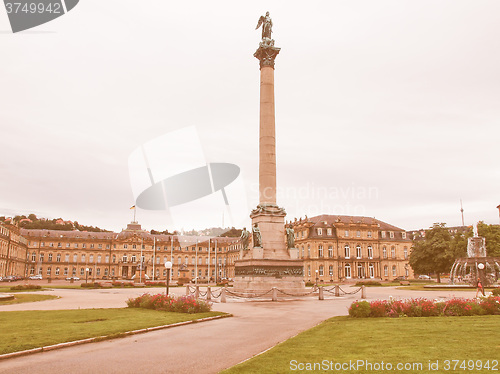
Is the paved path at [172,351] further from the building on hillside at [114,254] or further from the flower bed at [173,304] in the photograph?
the building on hillside at [114,254]

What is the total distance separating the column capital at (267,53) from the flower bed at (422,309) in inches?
1132

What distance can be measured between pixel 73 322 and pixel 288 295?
65.7ft

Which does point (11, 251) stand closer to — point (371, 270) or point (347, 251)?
point (347, 251)

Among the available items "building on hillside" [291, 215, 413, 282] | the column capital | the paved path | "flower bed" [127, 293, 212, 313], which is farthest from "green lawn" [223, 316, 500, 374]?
"building on hillside" [291, 215, 413, 282]

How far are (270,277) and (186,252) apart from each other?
381 feet

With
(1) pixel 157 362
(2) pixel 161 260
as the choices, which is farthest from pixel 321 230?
(1) pixel 157 362

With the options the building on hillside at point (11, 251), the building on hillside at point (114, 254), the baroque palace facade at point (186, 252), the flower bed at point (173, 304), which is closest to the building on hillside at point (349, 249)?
the baroque palace facade at point (186, 252)

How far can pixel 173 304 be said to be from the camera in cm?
2238

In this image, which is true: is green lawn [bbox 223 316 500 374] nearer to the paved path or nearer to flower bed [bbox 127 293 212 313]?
the paved path

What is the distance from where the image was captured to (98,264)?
141 meters

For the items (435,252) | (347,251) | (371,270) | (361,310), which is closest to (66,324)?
(361,310)

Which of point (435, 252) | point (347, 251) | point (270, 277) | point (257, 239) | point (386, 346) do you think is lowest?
point (386, 346)

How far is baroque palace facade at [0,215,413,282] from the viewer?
105625 millimetres

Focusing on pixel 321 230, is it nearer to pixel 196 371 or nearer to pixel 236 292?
pixel 236 292
